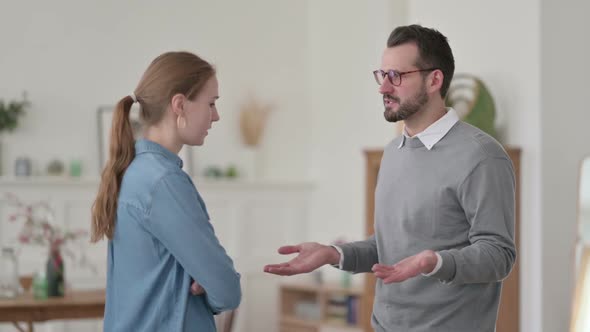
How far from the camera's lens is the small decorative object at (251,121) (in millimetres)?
7418

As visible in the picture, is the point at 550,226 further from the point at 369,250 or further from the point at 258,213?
the point at 258,213

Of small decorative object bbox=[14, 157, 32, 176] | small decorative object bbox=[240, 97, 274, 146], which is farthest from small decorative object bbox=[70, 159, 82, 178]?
small decorative object bbox=[240, 97, 274, 146]

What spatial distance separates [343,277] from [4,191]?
2.71 m

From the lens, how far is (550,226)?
4863 millimetres

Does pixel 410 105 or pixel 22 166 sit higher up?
pixel 410 105

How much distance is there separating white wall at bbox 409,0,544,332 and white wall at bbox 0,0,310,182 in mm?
2481

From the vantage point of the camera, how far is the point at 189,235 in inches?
82.5

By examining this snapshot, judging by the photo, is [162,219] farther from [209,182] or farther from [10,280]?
[209,182]

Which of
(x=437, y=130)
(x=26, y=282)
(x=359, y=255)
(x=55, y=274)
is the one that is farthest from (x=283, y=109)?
(x=437, y=130)

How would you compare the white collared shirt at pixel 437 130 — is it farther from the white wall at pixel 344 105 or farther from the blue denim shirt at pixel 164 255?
the white wall at pixel 344 105

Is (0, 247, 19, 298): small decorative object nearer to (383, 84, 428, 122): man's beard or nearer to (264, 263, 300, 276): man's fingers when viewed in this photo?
(264, 263, 300, 276): man's fingers

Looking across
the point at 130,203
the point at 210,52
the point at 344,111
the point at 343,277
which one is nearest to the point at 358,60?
the point at 344,111

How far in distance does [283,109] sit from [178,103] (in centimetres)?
547

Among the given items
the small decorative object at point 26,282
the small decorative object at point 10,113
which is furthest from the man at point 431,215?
the small decorative object at point 10,113
